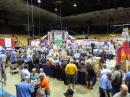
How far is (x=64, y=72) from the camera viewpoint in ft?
44.8

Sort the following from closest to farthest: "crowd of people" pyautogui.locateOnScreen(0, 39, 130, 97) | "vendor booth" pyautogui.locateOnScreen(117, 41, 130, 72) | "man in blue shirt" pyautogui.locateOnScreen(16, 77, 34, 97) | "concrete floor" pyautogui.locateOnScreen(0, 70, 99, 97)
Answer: "man in blue shirt" pyautogui.locateOnScreen(16, 77, 34, 97)
"crowd of people" pyautogui.locateOnScreen(0, 39, 130, 97)
"vendor booth" pyautogui.locateOnScreen(117, 41, 130, 72)
"concrete floor" pyautogui.locateOnScreen(0, 70, 99, 97)

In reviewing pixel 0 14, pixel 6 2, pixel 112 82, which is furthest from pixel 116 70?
pixel 0 14

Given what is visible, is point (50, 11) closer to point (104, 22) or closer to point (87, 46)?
point (104, 22)

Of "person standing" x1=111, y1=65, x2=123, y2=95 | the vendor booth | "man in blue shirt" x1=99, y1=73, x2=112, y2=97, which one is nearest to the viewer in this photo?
"person standing" x1=111, y1=65, x2=123, y2=95

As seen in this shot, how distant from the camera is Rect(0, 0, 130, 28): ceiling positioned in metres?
27.2

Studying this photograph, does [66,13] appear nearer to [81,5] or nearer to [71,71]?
[81,5]

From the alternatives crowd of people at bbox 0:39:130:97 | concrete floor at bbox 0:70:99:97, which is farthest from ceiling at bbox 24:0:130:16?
concrete floor at bbox 0:70:99:97

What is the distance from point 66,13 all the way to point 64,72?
22.7 meters

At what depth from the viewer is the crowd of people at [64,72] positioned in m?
7.29

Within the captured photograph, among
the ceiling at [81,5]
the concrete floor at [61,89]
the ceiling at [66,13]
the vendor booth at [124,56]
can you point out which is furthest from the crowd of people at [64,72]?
the ceiling at [81,5]

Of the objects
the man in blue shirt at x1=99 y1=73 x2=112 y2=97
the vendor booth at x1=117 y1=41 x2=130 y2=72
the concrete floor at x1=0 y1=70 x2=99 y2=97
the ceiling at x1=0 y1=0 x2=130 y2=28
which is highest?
the ceiling at x1=0 y1=0 x2=130 y2=28

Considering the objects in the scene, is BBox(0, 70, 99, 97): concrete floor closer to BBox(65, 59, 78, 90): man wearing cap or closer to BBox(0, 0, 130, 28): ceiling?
BBox(65, 59, 78, 90): man wearing cap

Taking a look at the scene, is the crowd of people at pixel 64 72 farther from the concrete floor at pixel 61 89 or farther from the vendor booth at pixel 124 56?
the vendor booth at pixel 124 56

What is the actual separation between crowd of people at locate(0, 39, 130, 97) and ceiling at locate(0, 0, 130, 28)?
25.4 feet
